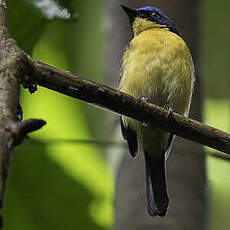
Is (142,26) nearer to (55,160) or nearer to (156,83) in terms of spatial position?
(156,83)

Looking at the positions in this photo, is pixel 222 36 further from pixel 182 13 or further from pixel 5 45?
pixel 5 45

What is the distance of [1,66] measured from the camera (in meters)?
1.22

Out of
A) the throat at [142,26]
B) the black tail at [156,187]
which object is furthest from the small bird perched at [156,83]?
the throat at [142,26]

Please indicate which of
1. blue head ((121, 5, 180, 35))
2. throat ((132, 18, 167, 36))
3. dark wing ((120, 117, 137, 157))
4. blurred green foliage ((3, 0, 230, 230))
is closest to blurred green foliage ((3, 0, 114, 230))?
blurred green foliage ((3, 0, 230, 230))

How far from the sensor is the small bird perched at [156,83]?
3.32m

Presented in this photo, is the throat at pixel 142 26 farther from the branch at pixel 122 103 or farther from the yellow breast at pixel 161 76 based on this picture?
the branch at pixel 122 103

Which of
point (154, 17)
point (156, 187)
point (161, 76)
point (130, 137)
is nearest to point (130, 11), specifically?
point (161, 76)

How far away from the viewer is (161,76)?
3.34 meters

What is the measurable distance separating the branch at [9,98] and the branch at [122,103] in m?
0.08

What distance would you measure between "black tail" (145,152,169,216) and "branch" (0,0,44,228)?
1.27 metres

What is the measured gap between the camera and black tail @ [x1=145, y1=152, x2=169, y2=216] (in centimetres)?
250

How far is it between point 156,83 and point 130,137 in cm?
37

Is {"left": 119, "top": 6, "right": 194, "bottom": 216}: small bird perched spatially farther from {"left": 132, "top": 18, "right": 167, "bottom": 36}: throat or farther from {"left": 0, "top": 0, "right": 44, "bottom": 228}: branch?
{"left": 0, "top": 0, "right": 44, "bottom": 228}: branch

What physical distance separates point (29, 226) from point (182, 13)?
129 centimetres
